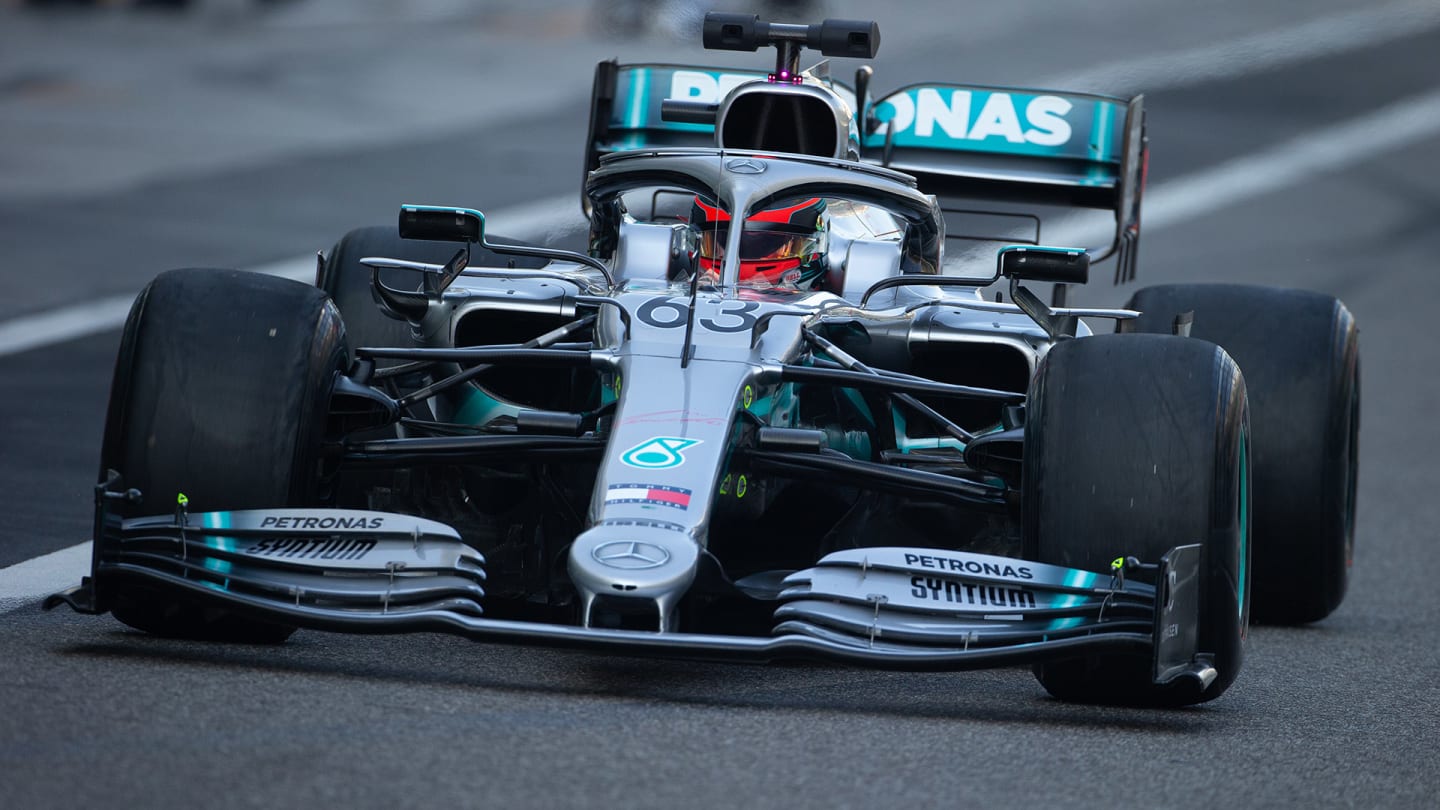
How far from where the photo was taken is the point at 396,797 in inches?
151

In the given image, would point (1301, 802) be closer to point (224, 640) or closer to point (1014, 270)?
point (1014, 270)

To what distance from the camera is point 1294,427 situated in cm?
704

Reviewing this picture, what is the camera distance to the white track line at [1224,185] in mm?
11828

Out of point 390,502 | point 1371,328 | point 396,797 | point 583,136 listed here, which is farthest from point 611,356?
point 583,136

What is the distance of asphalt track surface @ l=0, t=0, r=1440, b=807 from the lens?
13.9 ft

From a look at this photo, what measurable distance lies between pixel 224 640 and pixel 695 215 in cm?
240

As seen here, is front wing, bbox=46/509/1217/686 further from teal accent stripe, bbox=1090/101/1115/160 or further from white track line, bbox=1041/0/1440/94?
white track line, bbox=1041/0/1440/94

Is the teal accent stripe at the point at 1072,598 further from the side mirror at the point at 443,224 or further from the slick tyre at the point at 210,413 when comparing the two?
the side mirror at the point at 443,224

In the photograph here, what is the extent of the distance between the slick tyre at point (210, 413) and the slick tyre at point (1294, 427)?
3350mm

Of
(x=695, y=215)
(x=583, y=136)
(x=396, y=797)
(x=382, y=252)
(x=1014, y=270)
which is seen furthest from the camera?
(x=583, y=136)

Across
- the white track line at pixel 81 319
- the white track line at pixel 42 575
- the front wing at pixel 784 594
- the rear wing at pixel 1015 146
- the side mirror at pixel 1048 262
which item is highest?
the rear wing at pixel 1015 146

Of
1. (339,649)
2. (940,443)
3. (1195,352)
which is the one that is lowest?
(339,649)

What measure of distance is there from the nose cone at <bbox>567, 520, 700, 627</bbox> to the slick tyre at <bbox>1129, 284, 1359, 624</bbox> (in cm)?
289

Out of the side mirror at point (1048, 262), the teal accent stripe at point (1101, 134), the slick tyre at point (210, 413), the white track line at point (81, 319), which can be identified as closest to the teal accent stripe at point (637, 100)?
the white track line at point (81, 319)
